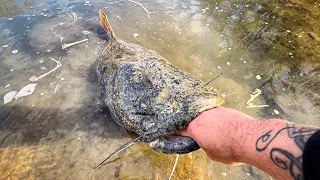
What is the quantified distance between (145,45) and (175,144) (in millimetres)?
2994

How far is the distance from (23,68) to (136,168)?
2.98 m

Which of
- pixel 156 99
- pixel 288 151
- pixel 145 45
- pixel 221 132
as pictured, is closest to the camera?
pixel 288 151

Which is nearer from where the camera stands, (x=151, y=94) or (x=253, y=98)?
(x=151, y=94)

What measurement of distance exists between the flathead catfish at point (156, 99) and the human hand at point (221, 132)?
0.11 meters

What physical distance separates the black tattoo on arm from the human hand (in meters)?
0.18

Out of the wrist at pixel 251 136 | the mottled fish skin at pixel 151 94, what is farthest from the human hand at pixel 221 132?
the mottled fish skin at pixel 151 94

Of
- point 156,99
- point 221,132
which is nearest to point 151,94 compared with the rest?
point 156,99

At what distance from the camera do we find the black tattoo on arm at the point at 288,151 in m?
1.29

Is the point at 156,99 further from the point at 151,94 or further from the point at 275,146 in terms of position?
the point at 275,146

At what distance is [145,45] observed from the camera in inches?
189

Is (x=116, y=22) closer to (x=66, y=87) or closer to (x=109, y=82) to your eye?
(x=66, y=87)

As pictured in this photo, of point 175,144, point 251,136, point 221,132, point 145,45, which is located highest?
point 251,136

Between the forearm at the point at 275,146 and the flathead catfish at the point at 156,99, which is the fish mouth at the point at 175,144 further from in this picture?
the forearm at the point at 275,146

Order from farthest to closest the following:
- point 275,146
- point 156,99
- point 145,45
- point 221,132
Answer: point 145,45
point 156,99
point 221,132
point 275,146
